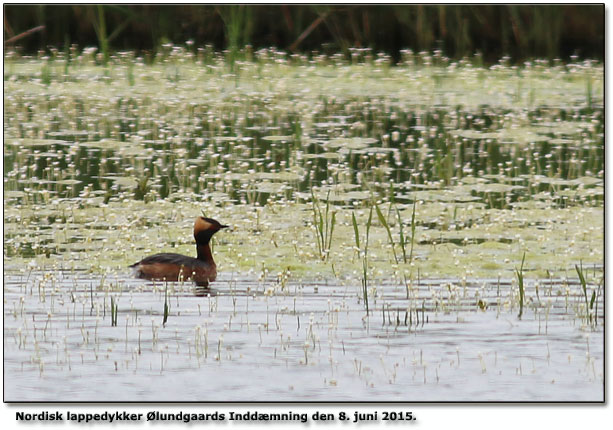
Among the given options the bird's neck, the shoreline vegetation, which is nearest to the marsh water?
the bird's neck

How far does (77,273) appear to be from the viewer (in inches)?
421

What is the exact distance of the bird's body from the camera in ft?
35.0

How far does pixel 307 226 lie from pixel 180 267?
1.59 meters

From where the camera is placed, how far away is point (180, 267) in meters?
10.9

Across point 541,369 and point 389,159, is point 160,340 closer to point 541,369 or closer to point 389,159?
point 541,369

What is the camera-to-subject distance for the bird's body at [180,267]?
1067cm

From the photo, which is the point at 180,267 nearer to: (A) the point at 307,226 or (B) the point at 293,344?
(A) the point at 307,226

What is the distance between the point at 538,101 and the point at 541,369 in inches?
331

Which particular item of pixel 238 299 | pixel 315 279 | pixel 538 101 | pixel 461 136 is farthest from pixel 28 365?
pixel 538 101

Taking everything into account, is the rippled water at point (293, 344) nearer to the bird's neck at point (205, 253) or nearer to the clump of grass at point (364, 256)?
the clump of grass at point (364, 256)

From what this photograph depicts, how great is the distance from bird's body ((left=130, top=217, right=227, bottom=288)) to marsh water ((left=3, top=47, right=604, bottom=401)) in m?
0.13

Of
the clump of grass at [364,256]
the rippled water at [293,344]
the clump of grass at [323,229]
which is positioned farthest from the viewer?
the clump of grass at [323,229]

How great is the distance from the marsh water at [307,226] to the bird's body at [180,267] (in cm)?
13

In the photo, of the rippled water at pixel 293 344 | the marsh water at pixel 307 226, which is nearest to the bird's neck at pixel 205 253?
the marsh water at pixel 307 226
